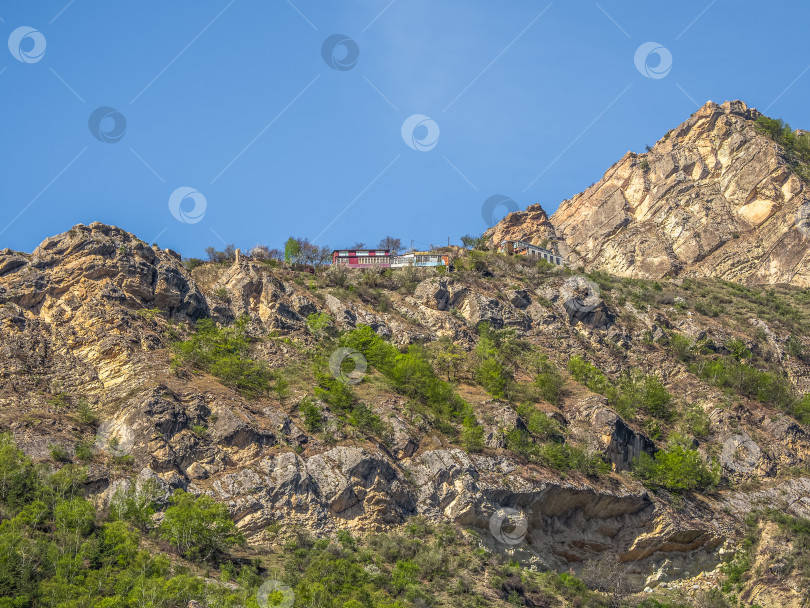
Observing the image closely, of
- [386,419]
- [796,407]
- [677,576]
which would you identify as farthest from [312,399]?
[796,407]

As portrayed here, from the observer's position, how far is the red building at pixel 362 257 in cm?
9825

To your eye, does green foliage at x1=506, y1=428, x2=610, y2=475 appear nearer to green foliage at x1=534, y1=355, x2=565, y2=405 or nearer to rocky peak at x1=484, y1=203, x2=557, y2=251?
green foliage at x1=534, y1=355, x2=565, y2=405

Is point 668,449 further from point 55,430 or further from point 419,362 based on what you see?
point 55,430

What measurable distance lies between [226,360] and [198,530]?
17080mm

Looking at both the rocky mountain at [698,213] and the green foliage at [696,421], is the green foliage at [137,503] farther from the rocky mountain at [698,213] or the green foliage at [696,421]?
the rocky mountain at [698,213]

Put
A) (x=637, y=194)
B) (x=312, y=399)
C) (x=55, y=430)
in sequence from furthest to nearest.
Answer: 1. (x=637, y=194)
2. (x=312, y=399)
3. (x=55, y=430)

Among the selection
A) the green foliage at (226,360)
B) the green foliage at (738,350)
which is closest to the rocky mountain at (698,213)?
the green foliage at (738,350)

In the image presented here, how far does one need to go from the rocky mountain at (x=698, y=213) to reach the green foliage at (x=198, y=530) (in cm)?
8420

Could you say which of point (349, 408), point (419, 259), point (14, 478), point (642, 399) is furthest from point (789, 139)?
point (14, 478)

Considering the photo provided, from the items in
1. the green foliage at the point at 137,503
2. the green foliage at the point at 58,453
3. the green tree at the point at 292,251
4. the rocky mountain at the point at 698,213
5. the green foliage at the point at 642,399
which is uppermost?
the rocky mountain at the point at 698,213

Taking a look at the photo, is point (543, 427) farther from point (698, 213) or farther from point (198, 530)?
point (698, 213)

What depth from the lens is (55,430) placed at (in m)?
52.8

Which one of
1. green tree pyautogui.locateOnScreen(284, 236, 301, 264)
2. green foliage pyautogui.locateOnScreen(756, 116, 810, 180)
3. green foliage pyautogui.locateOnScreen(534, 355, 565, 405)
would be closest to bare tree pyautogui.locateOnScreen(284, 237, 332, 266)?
green tree pyautogui.locateOnScreen(284, 236, 301, 264)

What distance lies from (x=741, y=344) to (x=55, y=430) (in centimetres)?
6102
